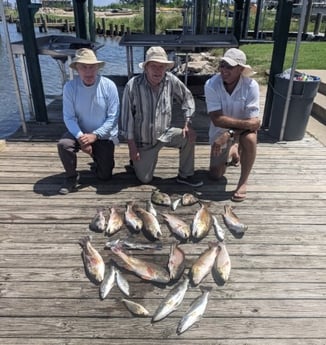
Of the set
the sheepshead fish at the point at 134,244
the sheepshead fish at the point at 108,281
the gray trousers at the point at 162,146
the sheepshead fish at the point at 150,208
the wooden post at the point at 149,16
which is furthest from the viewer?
the wooden post at the point at 149,16

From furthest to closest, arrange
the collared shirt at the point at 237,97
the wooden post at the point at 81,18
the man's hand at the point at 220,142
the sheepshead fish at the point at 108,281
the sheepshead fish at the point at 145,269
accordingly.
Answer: the wooden post at the point at 81,18 → the man's hand at the point at 220,142 → the collared shirt at the point at 237,97 → the sheepshead fish at the point at 145,269 → the sheepshead fish at the point at 108,281

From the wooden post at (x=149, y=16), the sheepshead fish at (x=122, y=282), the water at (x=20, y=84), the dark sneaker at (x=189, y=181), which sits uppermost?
the wooden post at (x=149, y=16)

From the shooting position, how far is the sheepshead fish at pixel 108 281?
8.36 ft

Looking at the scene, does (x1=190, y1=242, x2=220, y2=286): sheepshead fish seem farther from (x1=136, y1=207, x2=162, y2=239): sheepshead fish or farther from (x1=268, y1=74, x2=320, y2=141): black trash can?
(x1=268, y1=74, x2=320, y2=141): black trash can

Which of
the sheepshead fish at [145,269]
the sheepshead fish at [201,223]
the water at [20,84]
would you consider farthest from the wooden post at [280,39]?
the sheepshead fish at [145,269]

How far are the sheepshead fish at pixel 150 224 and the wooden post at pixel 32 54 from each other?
3.12 m

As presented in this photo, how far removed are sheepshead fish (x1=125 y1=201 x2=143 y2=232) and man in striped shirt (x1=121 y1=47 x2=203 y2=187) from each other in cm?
67

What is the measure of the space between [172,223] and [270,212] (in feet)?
3.33

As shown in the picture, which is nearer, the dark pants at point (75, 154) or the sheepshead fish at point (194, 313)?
the sheepshead fish at point (194, 313)

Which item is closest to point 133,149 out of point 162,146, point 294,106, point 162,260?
point 162,146

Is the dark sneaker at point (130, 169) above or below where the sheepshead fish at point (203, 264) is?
below

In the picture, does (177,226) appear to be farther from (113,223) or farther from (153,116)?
(153,116)

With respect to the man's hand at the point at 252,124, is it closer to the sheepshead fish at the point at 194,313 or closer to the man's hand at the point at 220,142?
the man's hand at the point at 220,142

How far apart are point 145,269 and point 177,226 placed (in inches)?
24.6
